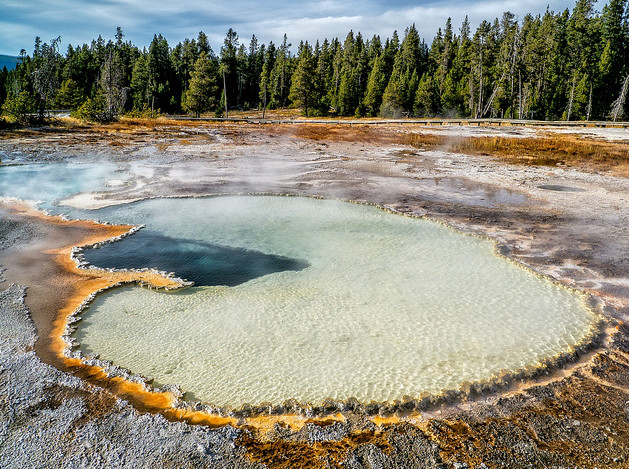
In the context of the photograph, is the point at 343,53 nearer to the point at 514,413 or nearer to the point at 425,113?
the point at 425,113

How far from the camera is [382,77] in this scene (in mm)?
63031

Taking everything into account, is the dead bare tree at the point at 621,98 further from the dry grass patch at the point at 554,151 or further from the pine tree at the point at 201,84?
the pine tree at the point at 201,84

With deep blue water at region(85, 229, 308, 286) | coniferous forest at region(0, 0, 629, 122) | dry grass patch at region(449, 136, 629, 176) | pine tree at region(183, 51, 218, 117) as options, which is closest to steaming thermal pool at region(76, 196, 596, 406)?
deep blue water at region(85, 229, 308, 286)

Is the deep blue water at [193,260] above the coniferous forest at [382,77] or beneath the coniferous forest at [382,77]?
beneath

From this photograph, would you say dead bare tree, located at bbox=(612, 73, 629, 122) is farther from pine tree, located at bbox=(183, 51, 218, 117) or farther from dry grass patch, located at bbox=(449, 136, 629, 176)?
pine tree, located at bbox=(183, 51, 218, 117)

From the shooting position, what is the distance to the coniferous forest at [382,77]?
49188 millimetres

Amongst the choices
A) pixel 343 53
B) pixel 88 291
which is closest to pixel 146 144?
pixel 88 291

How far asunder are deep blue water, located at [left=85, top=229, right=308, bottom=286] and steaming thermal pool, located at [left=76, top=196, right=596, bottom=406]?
0.07 meters

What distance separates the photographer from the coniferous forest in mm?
49188

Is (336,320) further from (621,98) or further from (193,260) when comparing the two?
(621,98)

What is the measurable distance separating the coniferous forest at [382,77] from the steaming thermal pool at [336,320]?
1459 inches

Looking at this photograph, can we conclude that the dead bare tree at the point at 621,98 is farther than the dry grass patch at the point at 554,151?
Yes

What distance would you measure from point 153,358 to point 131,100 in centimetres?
6704

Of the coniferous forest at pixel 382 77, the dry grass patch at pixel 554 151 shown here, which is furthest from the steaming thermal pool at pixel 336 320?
the coniferous forest at pixel 382 77
